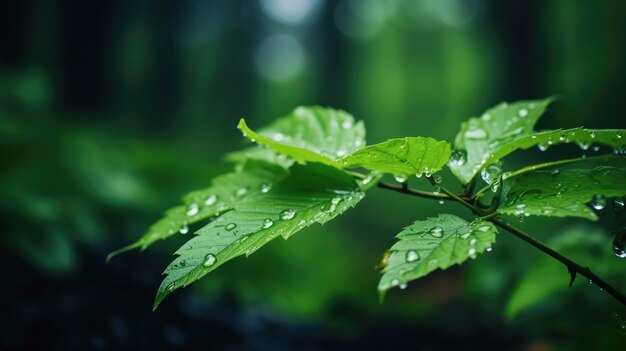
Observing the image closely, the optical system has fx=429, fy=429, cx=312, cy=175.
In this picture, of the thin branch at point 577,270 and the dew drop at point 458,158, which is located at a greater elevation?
the dew drop at point 458,158

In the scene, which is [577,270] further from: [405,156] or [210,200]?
[210,200]

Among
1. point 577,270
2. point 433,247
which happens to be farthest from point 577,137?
point 433,247

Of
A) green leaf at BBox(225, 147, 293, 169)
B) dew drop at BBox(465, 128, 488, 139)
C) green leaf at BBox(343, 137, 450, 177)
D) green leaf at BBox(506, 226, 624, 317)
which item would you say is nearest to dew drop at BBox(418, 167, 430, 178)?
green leaf at BBox(343, 137, 450, 177)

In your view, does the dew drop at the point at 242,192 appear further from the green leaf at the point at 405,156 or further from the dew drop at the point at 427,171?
the dew drop at the point at 427,171

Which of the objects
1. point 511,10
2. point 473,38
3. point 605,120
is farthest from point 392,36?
point 605,120

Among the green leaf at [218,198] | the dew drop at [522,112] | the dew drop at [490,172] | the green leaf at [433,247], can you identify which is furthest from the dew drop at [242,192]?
the dew drop at [522,112]

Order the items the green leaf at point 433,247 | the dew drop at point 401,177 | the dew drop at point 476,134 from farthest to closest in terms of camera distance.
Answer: the dew drop at point 476,134
the dew drop at point 401,177
the green leaf at point 433,247

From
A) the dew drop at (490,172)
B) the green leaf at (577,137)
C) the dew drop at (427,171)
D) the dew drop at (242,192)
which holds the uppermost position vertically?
the green leaf at (577,137)

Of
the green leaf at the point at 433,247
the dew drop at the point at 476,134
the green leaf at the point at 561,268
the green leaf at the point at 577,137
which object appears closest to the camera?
the green leaf at the point at 433,247

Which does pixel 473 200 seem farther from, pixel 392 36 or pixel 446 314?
pixel 392 36

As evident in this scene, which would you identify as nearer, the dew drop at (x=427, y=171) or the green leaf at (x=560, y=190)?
the green leaf at (x=560, y=190)
